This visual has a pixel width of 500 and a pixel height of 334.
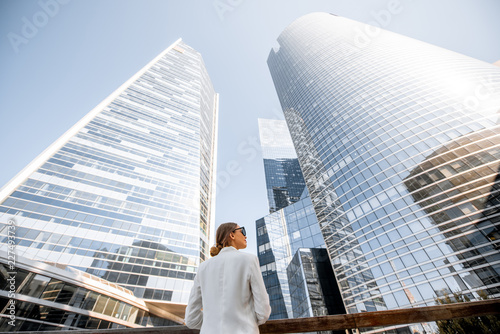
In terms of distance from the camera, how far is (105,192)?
117ft

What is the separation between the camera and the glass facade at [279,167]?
8162 cm

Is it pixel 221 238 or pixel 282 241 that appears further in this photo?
pixel 282 241

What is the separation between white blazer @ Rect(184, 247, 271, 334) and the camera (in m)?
1.37

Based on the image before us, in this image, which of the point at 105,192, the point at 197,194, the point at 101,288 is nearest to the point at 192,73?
the point at 197,194

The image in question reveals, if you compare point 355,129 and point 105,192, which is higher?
point 355,129

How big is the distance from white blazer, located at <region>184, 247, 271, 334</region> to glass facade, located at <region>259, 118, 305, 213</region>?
7782cm

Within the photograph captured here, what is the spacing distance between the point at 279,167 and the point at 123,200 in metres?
67.7

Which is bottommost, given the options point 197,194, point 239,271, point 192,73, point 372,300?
point 239,271

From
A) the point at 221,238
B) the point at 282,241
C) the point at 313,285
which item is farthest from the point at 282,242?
the point at 221,238

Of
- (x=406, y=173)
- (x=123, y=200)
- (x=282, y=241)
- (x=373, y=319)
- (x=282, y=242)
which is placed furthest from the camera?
(x=282, y=241)

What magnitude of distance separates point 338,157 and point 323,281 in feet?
78.3

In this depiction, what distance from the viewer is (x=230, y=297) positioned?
1.45 m

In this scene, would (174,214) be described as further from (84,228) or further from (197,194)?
(84,228)

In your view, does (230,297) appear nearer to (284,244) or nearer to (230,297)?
(230,297)
